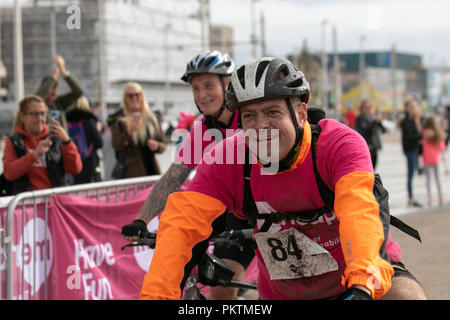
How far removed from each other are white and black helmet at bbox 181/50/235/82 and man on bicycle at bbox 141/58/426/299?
1595mm

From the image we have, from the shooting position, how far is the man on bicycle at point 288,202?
92.0 inches

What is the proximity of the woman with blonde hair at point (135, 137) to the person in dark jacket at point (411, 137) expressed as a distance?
6.39m

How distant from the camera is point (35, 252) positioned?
17.7 feet

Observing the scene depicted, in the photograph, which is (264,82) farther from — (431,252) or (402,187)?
(402,187)

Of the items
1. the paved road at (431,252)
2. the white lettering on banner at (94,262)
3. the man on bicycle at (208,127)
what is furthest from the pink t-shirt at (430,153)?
the man on bicycle at (208,127)

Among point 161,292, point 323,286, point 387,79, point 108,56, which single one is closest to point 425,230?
point 323,286

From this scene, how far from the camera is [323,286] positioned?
2.99m

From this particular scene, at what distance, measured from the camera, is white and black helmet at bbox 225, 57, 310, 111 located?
8.34ft

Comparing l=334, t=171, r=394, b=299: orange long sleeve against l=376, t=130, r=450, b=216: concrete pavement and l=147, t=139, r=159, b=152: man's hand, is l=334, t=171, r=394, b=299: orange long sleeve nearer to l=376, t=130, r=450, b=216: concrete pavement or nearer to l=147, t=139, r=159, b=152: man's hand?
l=147, t=139, r=159, b=152: man's hand

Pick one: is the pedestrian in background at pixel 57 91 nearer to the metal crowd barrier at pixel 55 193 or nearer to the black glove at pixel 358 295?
the metal crowd barrier at pixel 55 193

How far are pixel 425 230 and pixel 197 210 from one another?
7944 millimetres

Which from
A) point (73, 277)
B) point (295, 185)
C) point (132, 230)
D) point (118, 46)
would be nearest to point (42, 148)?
point (73, 277)

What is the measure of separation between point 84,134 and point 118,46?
51699mm

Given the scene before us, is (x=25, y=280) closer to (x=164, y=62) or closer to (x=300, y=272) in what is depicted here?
(x=300, y=272)
